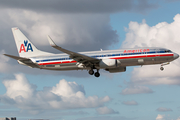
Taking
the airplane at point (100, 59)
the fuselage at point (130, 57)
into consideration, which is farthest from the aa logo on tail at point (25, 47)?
the fuselage at point (130, 57)

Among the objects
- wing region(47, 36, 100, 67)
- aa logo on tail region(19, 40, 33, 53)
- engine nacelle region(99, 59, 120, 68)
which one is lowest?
engine nacelle region(99, 59, 120, 68)

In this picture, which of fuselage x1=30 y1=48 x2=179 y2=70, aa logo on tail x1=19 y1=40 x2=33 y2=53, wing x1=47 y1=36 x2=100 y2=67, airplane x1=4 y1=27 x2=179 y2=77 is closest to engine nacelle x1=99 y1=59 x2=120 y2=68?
airplane x1=4 y1=27 x2=179 y2=77

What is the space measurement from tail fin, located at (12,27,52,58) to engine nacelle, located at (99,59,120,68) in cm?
1465

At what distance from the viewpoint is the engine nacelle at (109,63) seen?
60.3 meters

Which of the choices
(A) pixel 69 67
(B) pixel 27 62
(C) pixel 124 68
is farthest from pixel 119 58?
(B) pixel 27 62

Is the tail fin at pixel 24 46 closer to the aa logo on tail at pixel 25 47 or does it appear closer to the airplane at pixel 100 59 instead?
the aa logo on tail at pixel 25 47

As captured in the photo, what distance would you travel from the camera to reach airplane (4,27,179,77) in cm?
6059

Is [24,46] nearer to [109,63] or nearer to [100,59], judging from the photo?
[100,59]

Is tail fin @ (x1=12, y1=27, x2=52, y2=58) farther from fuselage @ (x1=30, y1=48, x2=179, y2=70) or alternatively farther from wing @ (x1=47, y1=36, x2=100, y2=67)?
wing @ (x1=47, y1=36, x2=100, y2=67)

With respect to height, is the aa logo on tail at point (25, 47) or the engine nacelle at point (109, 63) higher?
the aa logo on tail at point (25, 47)

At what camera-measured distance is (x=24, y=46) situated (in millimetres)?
70562

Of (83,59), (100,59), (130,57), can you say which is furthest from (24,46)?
(130,57)

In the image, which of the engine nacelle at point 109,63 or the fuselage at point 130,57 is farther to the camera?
the fuselage at point 130,57

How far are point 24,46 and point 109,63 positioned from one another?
2239 centimetres
